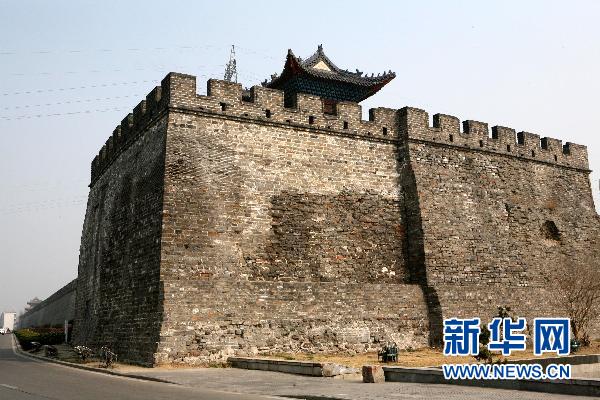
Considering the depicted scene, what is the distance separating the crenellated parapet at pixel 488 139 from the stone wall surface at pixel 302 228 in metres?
0.06

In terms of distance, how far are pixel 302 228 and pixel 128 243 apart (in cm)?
477

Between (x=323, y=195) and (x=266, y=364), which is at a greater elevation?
(x=323, y=195)

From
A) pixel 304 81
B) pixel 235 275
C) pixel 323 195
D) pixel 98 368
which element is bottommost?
pixel 98 368

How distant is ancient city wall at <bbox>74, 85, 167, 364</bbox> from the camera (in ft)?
44.2

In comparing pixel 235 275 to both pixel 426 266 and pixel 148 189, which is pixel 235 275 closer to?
pixel 148 189

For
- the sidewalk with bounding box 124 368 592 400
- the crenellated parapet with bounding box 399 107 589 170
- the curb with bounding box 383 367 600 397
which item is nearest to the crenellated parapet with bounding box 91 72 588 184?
the crenellated parapet with bounding box 399 107 589 170

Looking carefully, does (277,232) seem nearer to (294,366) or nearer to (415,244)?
(415,244)

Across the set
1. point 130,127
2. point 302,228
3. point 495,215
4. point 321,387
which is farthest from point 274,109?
point 321,387

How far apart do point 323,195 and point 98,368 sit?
7.17 metres

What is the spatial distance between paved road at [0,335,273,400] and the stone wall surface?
76.9 inches

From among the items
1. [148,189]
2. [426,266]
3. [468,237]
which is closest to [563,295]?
[468,237]

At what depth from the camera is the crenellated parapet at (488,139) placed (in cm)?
1736

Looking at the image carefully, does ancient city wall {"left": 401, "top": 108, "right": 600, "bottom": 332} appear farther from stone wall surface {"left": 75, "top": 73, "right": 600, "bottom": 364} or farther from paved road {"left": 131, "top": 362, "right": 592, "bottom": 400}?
paved road {"left": 131, "top": 362, "right": 592, "bottom": 400}

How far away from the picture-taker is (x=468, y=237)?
16.9 meters
